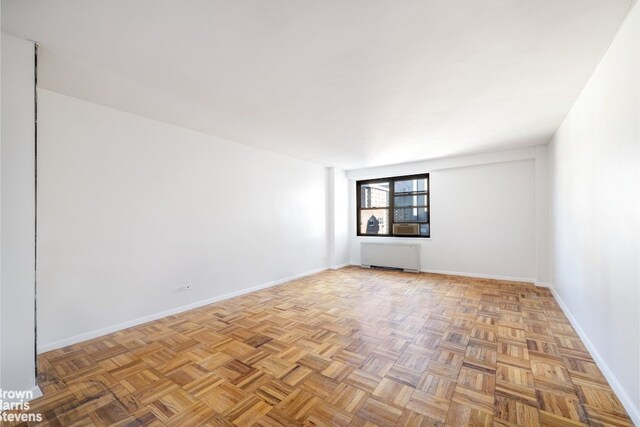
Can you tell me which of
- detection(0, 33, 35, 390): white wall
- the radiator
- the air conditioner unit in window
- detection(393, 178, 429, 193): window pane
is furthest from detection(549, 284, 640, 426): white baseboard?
detection(0, 33, 35, 390): white wall

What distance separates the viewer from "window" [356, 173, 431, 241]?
6.32m

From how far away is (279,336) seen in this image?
9.53ft

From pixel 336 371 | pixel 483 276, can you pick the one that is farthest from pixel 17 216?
pixel 483 276

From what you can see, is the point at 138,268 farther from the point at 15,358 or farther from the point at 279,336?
the point at 279,336

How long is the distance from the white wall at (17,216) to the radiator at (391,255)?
573cm

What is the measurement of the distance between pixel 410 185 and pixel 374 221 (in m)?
1.28

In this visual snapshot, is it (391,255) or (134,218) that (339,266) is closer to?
(391,255)

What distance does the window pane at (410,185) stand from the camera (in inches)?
249

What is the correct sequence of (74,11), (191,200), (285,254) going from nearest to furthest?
(74,11) < (191,200) < (285,254)

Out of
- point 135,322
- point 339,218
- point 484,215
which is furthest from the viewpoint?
point 339,218

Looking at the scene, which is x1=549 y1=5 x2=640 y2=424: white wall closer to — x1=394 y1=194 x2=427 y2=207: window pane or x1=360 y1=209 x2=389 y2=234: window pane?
x1=394 y1=194 x2=427 y2=207: window pane

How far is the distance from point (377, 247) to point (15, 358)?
5835mm

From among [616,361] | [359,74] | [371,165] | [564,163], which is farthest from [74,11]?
[371,165]

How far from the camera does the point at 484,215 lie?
5465 mm
